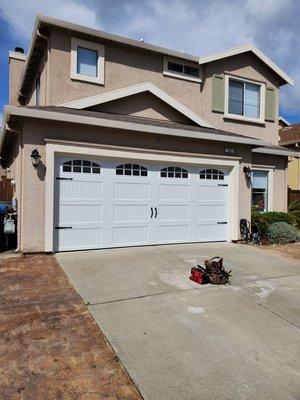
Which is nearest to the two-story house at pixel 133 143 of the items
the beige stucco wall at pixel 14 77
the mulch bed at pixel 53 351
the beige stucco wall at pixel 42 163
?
the beige stucco wall at pixel 42 163

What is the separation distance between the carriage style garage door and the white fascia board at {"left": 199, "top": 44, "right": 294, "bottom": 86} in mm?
5031

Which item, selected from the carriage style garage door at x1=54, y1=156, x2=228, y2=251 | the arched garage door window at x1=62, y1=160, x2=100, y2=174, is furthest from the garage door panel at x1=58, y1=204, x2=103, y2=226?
the arched garage door window at x1=62, y1=160, x2=100, y2=174

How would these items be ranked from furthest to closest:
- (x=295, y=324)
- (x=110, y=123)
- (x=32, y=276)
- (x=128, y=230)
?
(x=128, y=230) < (x=110, y=123) < (x=32, y=276) < (x=295, y=324)

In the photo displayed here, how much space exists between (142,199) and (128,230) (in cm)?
100

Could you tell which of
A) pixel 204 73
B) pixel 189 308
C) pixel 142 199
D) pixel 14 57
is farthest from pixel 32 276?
pixel 14 57

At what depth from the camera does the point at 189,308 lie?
5270mm

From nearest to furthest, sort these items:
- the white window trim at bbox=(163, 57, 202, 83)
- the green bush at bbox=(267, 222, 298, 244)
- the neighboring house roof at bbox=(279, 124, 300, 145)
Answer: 1. the green bush at bbox=(267, 222, 298, 244)
2. the white window trim at bbox=(163, 57, 202, 83)
3. the neighboring house roof at bbox=(279, 124, 300, 145)

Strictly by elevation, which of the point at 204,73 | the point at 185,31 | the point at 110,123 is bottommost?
the point at 110,123

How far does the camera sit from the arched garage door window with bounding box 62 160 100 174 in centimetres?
872

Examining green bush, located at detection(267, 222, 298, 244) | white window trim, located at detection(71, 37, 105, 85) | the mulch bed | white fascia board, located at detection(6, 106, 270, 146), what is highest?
white window trim, located at detection(71, 37, 105, 85)

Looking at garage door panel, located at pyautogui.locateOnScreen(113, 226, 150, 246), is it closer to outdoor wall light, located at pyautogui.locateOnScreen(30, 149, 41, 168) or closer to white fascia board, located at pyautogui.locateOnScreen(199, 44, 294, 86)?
outdoor wall light, located at pyautogui.locateOnScreen(30, 149, 41, 168)

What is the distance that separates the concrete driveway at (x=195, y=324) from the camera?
3377mm

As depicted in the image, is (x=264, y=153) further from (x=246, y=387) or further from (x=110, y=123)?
(x=246, y=387)

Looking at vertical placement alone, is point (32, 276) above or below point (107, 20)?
below
